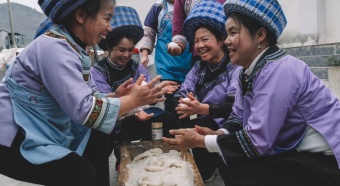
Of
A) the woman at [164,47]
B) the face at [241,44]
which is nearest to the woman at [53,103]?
the face at [241,44]

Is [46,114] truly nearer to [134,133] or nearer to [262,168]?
[262,168]

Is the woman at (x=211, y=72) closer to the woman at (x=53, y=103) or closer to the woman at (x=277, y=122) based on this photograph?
the woman at (x=277, y=122)

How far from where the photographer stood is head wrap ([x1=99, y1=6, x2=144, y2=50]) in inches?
124

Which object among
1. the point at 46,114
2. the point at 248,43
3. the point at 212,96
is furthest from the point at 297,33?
the point at 46,114

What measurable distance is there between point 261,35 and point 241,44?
0.42 feet

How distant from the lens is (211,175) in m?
2.98

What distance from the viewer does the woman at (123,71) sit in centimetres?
316

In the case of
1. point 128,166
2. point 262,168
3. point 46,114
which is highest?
point 46,114

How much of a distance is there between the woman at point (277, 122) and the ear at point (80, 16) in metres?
0.90

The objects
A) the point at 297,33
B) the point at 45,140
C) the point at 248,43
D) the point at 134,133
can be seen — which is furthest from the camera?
the point at 297,33

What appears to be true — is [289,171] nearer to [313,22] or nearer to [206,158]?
[206,158]

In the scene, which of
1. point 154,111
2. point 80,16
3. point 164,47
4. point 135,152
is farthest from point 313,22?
point 80,16

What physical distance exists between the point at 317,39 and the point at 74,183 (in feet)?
18.8

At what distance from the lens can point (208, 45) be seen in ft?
9.68
